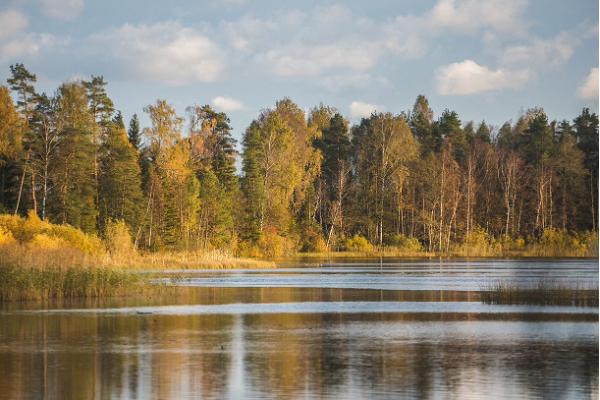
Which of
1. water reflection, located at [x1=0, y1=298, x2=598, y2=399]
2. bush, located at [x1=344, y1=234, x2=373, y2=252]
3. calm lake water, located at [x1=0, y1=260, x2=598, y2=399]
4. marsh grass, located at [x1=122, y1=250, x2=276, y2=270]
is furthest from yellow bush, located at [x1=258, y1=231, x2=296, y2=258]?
water reflection, located at [x1=0, y1=298, x2=598, y2=399]

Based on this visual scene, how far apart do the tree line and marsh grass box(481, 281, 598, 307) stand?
137ft

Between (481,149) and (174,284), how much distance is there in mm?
63533

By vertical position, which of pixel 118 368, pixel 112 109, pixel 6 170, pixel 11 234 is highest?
pixel 112 109

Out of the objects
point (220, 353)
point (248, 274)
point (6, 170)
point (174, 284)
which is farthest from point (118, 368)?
point (6, 170)

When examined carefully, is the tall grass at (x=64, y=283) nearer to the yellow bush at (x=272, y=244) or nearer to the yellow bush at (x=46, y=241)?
the yellow bush at (x=46, y=241)

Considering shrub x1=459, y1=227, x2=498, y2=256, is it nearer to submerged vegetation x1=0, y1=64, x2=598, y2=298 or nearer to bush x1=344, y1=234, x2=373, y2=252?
submerged vegetation x1=0, y1=64, x2=598, y2=298

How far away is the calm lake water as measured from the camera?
19078 mm

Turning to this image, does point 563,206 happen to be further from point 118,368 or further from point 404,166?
point 118,368

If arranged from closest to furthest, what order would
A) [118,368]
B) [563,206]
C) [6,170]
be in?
[118,368], [6,170], [563,206]

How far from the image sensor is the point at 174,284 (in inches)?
1869

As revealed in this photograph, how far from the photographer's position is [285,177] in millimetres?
98500

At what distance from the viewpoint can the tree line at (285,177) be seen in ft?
261

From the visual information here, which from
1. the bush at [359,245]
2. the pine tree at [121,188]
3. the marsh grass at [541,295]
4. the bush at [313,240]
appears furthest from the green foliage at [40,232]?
the bush at [359,245]

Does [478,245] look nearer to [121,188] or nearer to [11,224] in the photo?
[121,188]
